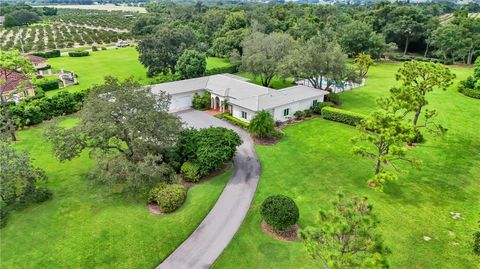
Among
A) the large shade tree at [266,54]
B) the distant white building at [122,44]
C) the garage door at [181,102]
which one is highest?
the large shade tree at [266,54]

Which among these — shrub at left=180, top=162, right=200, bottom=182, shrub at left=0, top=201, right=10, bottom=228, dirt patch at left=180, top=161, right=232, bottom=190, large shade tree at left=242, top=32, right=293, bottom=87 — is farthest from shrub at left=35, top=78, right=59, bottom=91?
dirt patch at left=180, top=161, right=232, bottom=190

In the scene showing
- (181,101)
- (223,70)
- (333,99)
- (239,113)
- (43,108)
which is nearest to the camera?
(43,108)

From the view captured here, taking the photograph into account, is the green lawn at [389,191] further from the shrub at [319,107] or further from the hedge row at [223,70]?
the hedge row at [223,70]

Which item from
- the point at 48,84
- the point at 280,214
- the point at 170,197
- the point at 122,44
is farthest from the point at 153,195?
the point at 122,44

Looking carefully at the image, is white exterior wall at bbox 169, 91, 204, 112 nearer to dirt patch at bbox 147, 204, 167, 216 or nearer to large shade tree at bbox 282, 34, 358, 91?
large shade tree at bbox 282, 34, 358, 91

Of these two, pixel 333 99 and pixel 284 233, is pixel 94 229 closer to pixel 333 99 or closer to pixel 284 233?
pixel 284 233

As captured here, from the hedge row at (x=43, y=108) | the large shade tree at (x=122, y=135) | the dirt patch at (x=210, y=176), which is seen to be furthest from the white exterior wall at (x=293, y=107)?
the hedge row at (x=43, y=108)
